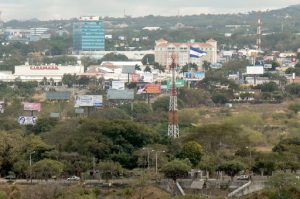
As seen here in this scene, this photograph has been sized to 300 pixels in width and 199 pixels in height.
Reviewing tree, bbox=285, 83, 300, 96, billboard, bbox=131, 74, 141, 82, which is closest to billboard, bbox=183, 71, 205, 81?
billboard, bbox=131, 74, 141, 82

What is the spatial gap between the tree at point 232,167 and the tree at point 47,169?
476 cm

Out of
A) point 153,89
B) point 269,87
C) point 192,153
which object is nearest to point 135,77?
point 153,89

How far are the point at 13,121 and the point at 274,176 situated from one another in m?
19.2

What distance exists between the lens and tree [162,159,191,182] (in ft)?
102

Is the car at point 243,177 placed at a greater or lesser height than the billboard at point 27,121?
lesser

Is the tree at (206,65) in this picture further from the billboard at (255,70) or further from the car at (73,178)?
the car at (73,178)

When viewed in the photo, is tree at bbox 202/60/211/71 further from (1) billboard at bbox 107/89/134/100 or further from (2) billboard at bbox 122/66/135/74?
(1) billboard at bbox 107/89/134/100

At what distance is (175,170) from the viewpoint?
31016 millimetres

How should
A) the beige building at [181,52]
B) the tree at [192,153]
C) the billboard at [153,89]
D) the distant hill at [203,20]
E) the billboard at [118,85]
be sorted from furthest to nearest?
the distant hill at [203,20]
the beige building at [181,52]
the billboard at [118,85]
the billboard at [153,89]
the tree at [192,153]

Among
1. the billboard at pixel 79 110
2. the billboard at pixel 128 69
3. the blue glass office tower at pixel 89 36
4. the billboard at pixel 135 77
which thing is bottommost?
the billboard at pixel 79 110

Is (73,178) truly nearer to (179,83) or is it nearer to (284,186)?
(284,186)

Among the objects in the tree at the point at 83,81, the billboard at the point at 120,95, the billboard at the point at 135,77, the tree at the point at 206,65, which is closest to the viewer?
the billboard at the point at 120,95

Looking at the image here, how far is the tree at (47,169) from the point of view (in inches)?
1235

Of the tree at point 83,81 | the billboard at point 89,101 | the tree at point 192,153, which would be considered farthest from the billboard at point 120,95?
the tree at point 192,153
